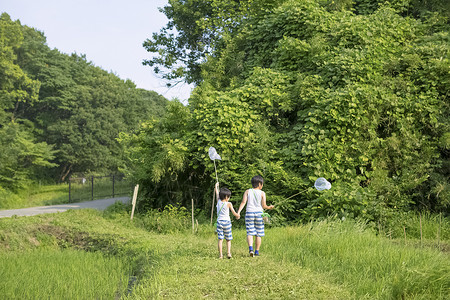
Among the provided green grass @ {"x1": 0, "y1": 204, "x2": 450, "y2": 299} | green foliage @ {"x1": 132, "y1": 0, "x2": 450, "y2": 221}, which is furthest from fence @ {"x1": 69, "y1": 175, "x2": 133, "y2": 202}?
green grass @ {"x1": 0, "y1": 204, "x2": 450, "y2": 299}

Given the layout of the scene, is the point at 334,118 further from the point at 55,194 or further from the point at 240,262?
the point at 55,194

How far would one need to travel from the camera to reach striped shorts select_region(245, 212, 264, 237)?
6949 millimetres

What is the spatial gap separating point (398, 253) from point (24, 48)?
38185 millimetres

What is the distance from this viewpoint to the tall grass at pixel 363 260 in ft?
18.0

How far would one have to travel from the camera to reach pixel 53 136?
36.6 meters

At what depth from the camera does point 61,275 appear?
8.09 metres

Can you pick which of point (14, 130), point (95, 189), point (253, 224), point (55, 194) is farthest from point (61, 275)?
point (14, 130)

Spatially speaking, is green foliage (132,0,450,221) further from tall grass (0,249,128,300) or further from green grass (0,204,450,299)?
tall grass (0,249,128,300)

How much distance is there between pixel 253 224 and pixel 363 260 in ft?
6.22

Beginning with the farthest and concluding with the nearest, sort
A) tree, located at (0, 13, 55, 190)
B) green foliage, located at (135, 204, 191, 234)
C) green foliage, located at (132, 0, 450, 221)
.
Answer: tree, located at (0, 13, 55, 190), green foliage, located at (135, 204, 191, 234), green foliage, located at (132, 0, 450, 221)

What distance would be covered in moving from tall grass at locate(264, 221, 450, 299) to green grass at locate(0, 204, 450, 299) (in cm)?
2

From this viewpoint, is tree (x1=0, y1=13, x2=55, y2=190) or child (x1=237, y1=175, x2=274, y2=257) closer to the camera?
child (x1=237, y1=175, x2=274, y2=257)

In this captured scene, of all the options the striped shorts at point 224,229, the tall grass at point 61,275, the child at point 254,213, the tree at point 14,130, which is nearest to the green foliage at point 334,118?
the child at point 254,213

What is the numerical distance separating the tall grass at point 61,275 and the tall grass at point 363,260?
3.07 meters
